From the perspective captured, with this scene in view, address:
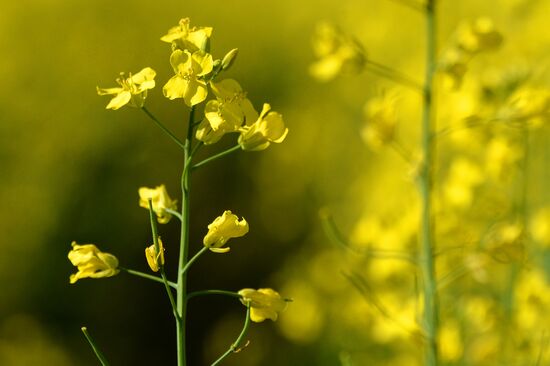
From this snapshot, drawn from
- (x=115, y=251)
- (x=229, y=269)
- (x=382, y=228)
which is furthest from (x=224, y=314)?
(x=382, y=228)

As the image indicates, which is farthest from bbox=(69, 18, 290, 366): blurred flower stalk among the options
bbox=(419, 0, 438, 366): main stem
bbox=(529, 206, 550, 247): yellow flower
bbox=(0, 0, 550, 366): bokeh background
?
bbox=(0, 0, 550, 366): bokeh background

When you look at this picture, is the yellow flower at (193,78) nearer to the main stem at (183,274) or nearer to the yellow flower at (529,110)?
the main stem at (183,274)

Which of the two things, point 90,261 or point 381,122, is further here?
point 381,122

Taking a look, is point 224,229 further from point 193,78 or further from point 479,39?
point 479,39

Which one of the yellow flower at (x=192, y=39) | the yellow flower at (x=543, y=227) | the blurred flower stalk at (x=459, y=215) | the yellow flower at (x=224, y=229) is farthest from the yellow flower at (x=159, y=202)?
the yellow flower at (x=543, y=227)

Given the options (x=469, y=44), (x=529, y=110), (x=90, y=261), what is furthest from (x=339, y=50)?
(x=90, y=261)

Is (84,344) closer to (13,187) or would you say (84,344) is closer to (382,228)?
(13,187)
